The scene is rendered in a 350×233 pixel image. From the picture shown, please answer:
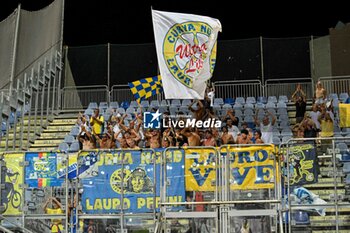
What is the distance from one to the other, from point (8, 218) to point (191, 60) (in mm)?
5401

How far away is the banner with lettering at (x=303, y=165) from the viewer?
12156 millimetres

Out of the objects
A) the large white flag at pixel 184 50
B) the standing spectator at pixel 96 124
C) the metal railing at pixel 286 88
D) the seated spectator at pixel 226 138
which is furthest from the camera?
the metal railing at pixel 286 88

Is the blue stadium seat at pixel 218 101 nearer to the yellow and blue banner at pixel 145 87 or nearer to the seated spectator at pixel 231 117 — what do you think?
the seated spectator at pixel 231 117

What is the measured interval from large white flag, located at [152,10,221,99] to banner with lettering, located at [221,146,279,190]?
121 inches

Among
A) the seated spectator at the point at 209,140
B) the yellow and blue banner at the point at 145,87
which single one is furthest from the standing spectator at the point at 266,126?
the yellow and blue banner at the point at 145,87

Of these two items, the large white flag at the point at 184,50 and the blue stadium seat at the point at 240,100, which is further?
the blue stadium seat at the point at 240,100

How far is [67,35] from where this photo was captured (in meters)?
28.8

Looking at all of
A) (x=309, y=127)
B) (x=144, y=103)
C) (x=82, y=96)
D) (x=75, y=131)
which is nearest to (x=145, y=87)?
(x=144, y=103)

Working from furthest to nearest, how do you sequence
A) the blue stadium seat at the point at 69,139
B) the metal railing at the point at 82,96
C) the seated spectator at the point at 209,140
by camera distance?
the metal railing at the point at 82,96, the blue stadium seat at the point at 69,139, the seated spectator at the point at 209,140

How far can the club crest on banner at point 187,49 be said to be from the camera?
1514cm

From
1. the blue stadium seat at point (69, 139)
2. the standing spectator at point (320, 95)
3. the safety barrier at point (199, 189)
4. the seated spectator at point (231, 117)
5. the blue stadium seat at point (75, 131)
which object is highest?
the standing spectator at point (320, 95)

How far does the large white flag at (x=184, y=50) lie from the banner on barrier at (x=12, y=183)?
3.79m

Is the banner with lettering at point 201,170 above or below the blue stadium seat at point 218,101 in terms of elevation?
below

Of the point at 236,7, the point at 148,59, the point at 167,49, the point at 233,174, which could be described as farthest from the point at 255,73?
the point at 233,174
